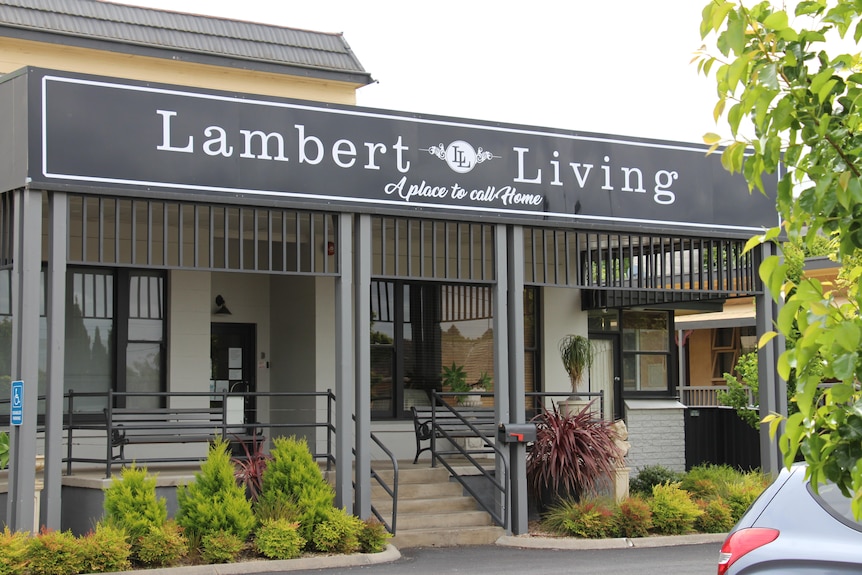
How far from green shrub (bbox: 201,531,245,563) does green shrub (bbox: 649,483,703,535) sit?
208 inches

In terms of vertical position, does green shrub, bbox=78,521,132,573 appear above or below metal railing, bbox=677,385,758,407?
below

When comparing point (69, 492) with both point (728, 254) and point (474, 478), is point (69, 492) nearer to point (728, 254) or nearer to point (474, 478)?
point (474, 478)

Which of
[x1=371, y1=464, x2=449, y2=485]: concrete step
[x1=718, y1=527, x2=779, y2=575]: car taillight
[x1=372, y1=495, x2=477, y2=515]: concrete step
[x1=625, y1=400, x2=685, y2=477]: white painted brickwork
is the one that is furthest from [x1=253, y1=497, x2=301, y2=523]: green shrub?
[x1=625, y1=400, x2=685, y2=477]: white painted brickwork

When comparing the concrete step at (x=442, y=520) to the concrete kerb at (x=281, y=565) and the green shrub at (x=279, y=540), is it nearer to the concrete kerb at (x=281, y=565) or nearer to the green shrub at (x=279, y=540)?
the concrete kerb at (x=281, y=565)

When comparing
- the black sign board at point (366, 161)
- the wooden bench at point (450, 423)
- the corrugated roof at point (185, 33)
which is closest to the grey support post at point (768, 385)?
the black sign board at point (366, 161)

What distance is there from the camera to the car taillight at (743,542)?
5.74 metres

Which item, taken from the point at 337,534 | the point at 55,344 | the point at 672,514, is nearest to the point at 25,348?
the point at 55,344

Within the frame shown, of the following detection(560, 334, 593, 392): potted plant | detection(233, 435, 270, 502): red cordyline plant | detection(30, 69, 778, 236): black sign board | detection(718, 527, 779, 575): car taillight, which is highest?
detection(30, 69, 778, 236): black sign board

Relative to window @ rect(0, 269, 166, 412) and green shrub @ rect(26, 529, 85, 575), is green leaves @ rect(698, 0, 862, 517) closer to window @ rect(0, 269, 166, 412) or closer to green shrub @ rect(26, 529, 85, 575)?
green shrub @ rect(26, 529, 85, 575)

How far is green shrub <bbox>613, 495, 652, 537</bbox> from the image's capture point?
1338 centimetres

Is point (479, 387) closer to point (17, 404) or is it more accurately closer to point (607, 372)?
point (607, 372)

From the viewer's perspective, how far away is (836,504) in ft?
18.9

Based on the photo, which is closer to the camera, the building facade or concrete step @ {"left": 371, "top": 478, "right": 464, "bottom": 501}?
the building facade

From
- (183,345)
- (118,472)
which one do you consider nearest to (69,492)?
(118,472)
